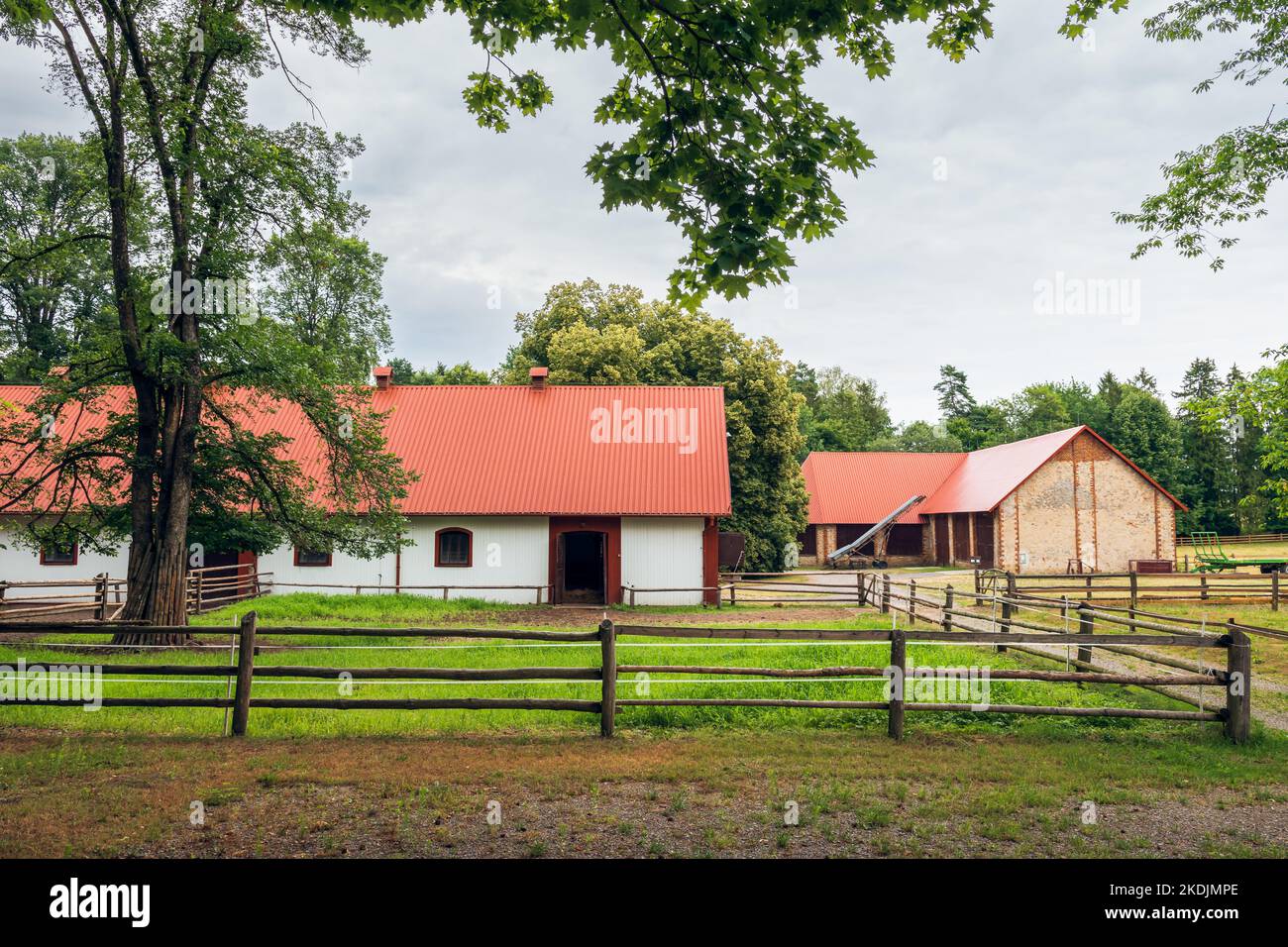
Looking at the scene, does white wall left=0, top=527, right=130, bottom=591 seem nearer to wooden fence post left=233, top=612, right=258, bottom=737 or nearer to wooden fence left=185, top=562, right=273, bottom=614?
wooden fence left=185, top=562, right=273, bottom=614

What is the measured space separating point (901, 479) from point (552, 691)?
38501 millimetres

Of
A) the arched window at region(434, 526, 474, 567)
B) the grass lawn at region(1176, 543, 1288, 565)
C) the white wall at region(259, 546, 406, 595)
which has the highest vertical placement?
the arched window at region(434, 526, 474, 567)

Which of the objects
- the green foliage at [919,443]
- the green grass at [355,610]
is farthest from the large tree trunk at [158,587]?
the green foliage at [919,443]

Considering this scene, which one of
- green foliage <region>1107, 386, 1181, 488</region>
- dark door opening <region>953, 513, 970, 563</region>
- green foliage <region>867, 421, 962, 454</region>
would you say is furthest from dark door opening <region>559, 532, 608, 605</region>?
green foliage <region>1107, 386, 1181, 488</region>

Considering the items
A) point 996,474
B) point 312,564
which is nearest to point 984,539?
point 996,474

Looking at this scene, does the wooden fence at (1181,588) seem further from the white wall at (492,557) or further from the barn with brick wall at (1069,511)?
the white wall at (492,557)

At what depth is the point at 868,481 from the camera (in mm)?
45562

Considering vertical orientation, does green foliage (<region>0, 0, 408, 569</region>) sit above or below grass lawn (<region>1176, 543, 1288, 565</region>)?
above

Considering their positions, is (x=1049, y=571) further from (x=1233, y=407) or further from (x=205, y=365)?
(x=205, y=365)

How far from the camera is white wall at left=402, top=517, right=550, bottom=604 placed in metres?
24.1

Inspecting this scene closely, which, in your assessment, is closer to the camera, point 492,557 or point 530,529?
point 492,557

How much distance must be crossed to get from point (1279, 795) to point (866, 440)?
68.6m

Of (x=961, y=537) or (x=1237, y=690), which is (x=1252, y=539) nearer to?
(x=961, y=537)

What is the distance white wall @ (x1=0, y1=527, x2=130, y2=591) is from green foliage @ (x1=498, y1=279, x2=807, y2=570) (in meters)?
17.5
